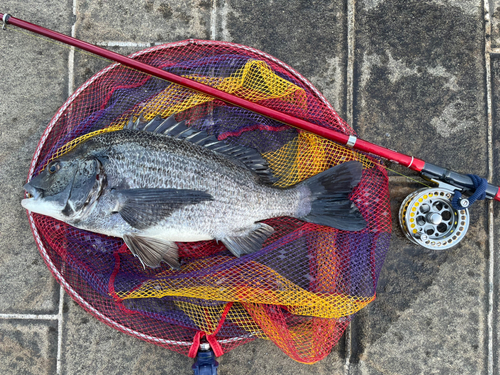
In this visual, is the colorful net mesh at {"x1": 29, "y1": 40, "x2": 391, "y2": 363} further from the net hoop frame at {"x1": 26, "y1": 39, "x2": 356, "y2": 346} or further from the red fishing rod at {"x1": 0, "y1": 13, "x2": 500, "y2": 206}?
the red fishing rod at {"x1": 0, "y1": 13, "x2": 500, "y2": 206}

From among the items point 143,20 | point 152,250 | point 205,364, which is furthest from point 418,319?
point 143,20

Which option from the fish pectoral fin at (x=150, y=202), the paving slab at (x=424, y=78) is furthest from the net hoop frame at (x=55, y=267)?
the fish pectoral fin at (x=150, y=202)

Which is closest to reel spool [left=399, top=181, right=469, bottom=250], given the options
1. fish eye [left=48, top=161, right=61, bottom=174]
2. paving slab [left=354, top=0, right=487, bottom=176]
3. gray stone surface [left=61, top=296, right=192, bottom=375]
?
paving slab [left=354, top=0, right=487, bottom=176]

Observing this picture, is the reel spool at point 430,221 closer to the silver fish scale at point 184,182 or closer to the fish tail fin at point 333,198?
the fish tail fin at point 333,198

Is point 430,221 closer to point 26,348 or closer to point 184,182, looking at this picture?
point 184,182

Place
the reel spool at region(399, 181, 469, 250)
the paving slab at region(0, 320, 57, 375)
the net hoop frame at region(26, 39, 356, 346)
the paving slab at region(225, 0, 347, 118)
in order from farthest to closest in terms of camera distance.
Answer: the paving slab at region(225, 0, 347, 118), the paving slab at region(0, 320, 57, 375), the reel spool at region(399, 181, 469, 250), the net hoop frame at region(26, 39, 356, 346)

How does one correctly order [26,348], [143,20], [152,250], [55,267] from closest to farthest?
[152,250]
[55,267]
[26,348]
[143,20]

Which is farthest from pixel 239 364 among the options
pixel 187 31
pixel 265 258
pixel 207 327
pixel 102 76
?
pixel 187 31

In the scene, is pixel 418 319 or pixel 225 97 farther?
pixel 418 319
